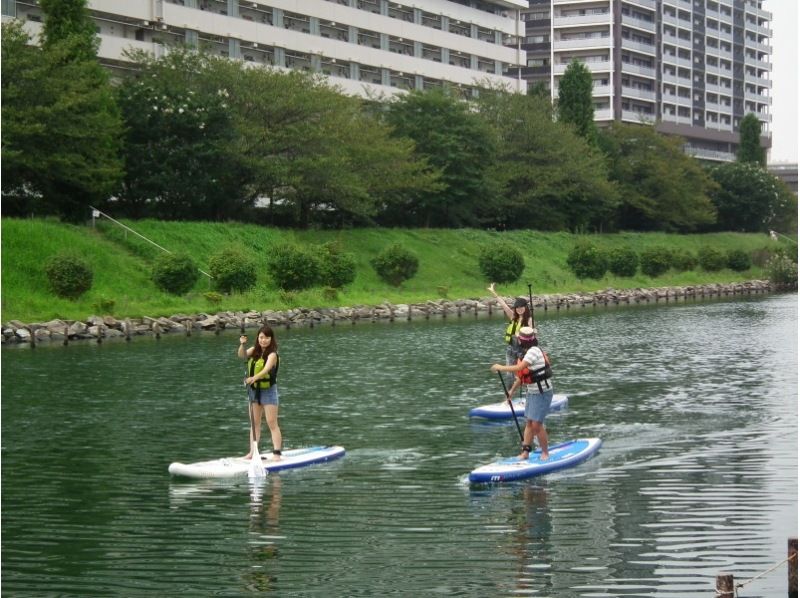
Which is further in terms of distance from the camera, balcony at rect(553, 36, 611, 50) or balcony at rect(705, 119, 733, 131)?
balcony at rect(705, 119, 733, 131)

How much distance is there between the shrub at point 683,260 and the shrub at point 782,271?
574cm

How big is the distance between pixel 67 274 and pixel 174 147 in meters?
18.4

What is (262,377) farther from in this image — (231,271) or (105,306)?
(231,271)

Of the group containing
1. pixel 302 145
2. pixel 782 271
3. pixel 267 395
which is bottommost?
pixel 267 395

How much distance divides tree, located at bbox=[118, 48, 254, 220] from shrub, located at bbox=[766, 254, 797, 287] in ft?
144

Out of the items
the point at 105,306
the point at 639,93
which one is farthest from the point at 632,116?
the point at 105,306

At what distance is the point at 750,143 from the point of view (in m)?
136

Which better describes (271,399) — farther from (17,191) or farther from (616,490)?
(17,191)

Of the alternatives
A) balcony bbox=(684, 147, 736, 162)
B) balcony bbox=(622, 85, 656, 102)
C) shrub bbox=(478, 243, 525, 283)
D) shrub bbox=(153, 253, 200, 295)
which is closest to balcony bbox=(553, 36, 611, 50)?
balcony bbox=(622, 85, 656, 102)

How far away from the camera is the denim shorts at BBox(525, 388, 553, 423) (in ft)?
65.0

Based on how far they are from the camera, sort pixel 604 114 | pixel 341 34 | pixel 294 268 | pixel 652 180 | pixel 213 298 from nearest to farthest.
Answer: pixel 213 298, pixel 294 268, pixel 341 34, pixel 652 180, pixel 604 114

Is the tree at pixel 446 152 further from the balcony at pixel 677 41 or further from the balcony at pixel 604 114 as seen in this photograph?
the balcony at pixel 677 41

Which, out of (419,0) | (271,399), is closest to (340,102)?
(419,0)

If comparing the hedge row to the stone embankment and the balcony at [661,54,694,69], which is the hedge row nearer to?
the stone embankment
